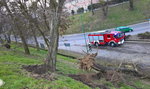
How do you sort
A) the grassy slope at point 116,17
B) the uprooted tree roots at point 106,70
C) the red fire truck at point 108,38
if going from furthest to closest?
the grassy slope at point 116,17
the red fire truck at point 108,38
the uprooted tree roots at point 106,70

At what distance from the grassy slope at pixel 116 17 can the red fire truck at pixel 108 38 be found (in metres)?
11.8

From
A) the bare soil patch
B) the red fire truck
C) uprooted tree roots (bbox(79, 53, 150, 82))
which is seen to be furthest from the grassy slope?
the bare soil patch

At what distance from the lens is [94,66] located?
12.0m

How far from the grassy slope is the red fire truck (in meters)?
11.8

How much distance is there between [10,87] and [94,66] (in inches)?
270

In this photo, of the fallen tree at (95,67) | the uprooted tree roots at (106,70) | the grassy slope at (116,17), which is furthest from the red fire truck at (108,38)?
the grassy slope at (116,17)

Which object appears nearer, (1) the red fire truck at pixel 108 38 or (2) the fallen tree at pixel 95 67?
(2) the fallen tree at pixel 95 67

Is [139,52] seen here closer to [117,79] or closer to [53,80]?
[117,79]

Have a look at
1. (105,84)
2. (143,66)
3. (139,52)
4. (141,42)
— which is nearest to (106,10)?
(141,42)

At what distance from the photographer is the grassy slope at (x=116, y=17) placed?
3803 centimetres

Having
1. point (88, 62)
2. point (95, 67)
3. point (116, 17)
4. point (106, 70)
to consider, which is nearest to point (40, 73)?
point (88, 62)

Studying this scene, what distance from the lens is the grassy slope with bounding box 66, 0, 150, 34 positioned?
3803 cm

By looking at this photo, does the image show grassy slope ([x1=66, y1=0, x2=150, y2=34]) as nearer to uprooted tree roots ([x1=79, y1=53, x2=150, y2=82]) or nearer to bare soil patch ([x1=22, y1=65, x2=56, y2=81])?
uprooted tree roots ([x1=79, y1=53, x2=150, y2=82])

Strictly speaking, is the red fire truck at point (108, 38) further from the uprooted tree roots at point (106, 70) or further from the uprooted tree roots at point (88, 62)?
the uprooted tree roots at point (88, 62)
